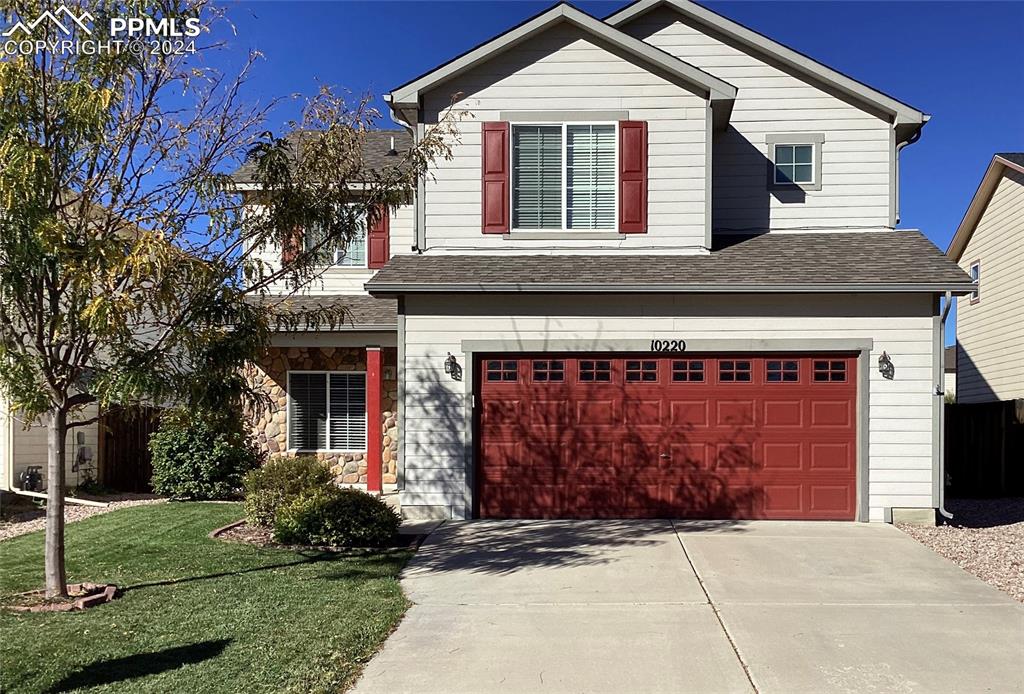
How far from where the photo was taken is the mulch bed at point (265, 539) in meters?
8.84

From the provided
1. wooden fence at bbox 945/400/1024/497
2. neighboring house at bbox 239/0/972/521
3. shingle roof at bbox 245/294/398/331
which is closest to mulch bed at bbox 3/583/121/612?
neighboring house at bbox 239/0/972/521

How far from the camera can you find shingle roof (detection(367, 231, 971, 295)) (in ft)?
33.2

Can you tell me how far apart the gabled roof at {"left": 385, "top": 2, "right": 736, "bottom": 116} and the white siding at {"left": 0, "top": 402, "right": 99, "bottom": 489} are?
7295 mm

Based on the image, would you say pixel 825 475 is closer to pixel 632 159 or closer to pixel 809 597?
pixel 809 597

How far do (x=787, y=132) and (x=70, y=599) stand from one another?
466 inches

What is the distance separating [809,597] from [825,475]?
3.84 metres

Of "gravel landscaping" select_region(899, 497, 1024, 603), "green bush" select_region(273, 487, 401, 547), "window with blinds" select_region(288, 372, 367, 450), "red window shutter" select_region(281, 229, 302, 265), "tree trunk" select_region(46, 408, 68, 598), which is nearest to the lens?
"tree trunk" select_region(46, 408, 68, 598)

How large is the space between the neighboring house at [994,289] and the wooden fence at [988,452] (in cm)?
412

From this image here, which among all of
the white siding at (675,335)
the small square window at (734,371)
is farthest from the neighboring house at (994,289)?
the small square window at (734,371)

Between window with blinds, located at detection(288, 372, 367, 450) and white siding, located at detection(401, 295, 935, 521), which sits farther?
window with blinds, located at detection(288, 372, 367, 450)

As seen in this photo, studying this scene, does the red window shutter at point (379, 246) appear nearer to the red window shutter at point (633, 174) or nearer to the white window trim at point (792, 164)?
the red window shutter at point (633, 174)

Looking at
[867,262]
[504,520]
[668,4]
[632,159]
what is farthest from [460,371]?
[668,4]

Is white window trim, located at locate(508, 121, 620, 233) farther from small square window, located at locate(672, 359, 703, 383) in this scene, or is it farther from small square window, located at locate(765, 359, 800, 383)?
small square window, located at locate(765, 359, 800, 383)

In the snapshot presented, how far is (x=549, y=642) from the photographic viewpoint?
19.1ft
